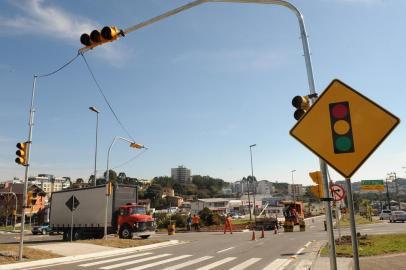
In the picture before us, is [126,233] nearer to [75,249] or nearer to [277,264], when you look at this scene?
[75,249]

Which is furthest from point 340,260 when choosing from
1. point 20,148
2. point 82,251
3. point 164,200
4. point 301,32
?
point 164,200

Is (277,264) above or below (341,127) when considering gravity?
below

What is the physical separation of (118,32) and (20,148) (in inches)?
367

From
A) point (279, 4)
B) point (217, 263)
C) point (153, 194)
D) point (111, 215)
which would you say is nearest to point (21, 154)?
point (217, 263)

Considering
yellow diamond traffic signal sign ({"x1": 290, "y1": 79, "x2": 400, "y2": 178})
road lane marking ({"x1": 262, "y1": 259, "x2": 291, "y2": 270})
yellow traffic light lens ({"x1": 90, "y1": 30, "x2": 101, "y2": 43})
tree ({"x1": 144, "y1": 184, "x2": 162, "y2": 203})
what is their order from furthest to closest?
tree ({"x1": 144, "y1": 184, "x2": 162, "y2": 203}), road lane marking ({"x1": 262, "y1": 259, "x2": 291, "y2": 270}), yellow traffic light lens ({"x1": 90, "y1": 30, "x2": 101, "y2": 43}), yellow diamond traffic signal sign ({"x1": 290, "y1": 79, "x2": 400, "y2": 178})

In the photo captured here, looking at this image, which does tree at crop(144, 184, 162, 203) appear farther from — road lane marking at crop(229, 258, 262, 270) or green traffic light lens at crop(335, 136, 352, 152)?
green traffic light lens at crop(335, 136, 352, 152)

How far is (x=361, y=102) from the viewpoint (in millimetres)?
4105

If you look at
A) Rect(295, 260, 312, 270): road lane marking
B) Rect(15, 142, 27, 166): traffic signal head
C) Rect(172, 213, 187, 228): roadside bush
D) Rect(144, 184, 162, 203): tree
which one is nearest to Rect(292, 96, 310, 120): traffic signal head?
Rect(295, 260, 312, 270): road lane marking

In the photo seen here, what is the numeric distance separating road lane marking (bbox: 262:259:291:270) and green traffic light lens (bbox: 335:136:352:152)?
369 inches

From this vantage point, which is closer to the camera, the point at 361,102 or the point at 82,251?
the point at 361,102

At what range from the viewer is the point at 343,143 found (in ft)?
13.6

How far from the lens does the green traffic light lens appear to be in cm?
410

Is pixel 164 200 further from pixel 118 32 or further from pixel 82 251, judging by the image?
pixel 118 32

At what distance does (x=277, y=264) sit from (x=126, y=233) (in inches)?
648
